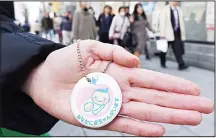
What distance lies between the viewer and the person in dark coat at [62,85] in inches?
41.2

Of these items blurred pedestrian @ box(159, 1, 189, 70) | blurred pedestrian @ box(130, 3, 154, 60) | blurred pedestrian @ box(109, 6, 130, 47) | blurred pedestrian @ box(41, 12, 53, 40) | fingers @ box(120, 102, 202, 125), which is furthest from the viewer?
blurred pedestrian @ box(41, 12, 53, 40)

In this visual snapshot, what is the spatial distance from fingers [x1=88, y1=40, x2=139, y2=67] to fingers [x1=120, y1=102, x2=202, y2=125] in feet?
0.53

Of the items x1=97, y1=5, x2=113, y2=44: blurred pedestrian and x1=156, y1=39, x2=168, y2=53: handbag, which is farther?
x1=97, y1=5, x2=113, y2=44: blurred pedestrian

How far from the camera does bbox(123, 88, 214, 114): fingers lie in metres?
1.04

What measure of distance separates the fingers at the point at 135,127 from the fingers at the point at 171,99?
9 centimetres

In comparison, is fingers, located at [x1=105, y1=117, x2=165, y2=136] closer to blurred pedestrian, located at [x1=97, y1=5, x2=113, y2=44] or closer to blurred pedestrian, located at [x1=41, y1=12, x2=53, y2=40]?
blurred pedestrian, located at [x1=97, y1=5, x2=113, y2=44]

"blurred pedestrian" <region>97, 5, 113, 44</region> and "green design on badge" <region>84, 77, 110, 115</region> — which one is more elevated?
"green design on badge" <region>84, 77, 110, 115</region>

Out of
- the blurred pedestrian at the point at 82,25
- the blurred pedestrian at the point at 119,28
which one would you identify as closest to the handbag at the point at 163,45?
the blurred pedestrian at the point at 119,28

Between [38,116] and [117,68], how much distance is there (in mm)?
395

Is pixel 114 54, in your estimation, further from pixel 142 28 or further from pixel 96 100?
pixel 142 28

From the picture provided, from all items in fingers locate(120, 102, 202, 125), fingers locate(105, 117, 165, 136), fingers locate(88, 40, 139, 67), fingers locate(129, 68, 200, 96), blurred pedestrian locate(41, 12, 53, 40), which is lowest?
blurred pedestrian locate(41, 12, 53, 40)

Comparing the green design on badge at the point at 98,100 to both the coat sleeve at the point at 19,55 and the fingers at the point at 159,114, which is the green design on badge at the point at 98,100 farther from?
the coat sleeve at the point at 19,55

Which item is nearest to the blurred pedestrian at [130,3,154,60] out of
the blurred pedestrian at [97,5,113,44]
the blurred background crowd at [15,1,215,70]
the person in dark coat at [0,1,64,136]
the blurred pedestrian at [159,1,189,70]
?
the blurred background crowd at [15,1,215,70]

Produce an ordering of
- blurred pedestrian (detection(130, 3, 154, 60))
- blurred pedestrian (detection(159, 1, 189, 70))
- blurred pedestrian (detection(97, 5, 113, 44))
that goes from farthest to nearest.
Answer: blurred pedestrian (detection(97, 5, 113, 44))
blurred pedestrian (detection(130, 3, 154, 60))
blurred pedestrian (detection(159, 1, 189, 70))
